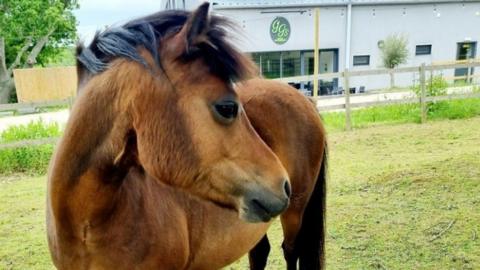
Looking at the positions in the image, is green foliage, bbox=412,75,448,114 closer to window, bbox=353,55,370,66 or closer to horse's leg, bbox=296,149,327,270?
horse's leg, bbox=296,149,327,270

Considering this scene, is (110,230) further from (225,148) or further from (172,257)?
(225,148)

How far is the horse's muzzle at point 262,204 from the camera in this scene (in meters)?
1.34

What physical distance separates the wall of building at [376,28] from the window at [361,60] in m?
0.19

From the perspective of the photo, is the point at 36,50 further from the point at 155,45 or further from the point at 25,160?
the point at 155,45

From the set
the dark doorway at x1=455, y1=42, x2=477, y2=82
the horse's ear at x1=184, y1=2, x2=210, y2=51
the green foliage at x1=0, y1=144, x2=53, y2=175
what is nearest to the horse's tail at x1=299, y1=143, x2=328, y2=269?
the horse's ear at x1=184, y1=2, x2=210, y2=51

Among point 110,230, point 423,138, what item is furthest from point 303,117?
point 423,138

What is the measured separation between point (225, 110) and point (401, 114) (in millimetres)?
9299

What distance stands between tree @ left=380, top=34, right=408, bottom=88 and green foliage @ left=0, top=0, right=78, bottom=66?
15.5 meters

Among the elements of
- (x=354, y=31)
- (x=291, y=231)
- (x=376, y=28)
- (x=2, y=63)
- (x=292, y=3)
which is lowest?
(x=291, y=231)

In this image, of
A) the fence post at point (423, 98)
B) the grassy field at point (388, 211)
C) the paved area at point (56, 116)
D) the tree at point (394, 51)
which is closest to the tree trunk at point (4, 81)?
the paved area at point (56, 116)

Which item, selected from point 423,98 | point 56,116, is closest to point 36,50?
point 56,116

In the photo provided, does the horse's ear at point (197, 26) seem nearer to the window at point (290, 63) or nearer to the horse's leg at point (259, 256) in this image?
the horse's leg at point (259, 256)

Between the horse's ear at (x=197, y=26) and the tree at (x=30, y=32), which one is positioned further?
the tree at (x=30, y=32)

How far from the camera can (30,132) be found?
691cm
